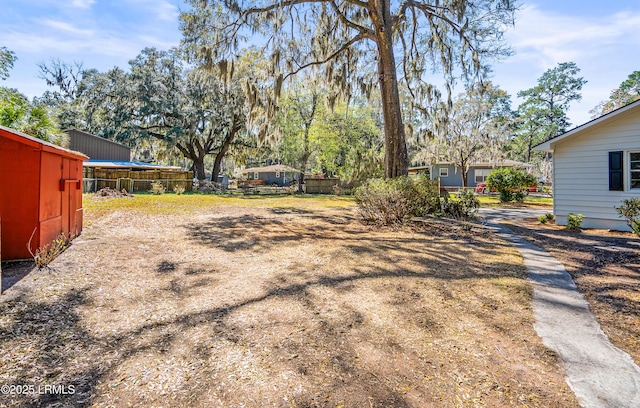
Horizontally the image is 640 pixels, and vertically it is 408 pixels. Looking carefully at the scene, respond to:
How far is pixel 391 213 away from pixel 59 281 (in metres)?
7.00

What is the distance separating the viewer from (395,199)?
26.7 ft

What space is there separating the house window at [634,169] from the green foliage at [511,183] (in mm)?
9114

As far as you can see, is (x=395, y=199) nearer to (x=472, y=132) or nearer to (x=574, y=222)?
(x=574, y=222)

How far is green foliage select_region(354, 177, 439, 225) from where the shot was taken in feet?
26.9

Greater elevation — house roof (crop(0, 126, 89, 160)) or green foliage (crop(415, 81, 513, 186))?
green foliage (crop(415, 81, 513, 186))

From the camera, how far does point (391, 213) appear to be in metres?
8.34

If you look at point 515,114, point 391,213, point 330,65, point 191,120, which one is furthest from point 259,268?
point 515,114

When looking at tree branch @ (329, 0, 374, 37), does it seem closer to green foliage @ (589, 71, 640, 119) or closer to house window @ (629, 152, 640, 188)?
house window @ (629, 152, 640, 188)

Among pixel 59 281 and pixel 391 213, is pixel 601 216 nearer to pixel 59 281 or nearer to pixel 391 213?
pixel 391 213

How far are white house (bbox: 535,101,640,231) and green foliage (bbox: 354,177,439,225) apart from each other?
156 inches

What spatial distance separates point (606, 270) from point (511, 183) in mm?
13689

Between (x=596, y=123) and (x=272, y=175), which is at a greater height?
(x=272, y=175)

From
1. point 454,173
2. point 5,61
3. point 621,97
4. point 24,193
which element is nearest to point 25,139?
point 24,193

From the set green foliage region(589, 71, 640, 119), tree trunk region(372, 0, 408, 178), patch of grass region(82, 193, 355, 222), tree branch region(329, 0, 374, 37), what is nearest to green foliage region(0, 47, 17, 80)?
patch of grass region(82, 193, 355, 222)
